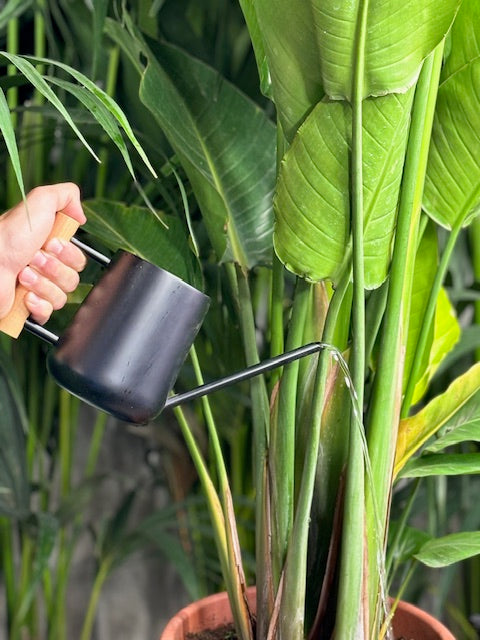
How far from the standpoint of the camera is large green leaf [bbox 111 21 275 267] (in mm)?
637

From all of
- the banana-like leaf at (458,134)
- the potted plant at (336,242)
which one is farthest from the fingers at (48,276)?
the banana-like leaf at (458,134)

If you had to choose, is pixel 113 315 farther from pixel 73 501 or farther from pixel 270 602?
pixel 73 501

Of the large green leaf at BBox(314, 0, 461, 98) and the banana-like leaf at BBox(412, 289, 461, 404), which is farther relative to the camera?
the banana-like leaf at BBox(412, 289, 461, 404)

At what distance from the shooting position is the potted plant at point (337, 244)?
48cm

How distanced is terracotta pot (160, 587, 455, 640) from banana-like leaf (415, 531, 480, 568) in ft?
0.27

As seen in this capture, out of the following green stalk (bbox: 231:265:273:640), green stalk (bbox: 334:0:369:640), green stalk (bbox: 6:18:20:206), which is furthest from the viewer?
green stalk (bbox: 6:18:20:206)

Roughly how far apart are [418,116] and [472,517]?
625 mm

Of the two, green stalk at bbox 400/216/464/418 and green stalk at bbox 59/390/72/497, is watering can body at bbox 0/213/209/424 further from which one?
green stalk at bbox 59/390/72/497

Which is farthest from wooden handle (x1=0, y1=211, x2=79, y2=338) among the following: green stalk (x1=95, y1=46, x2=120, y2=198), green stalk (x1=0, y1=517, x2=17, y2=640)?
green stalk (x1=0, y1=517, x2=17, y2=640)

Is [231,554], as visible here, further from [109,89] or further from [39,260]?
[109,89]

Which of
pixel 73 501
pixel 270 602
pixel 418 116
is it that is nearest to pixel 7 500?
pixel 73 501

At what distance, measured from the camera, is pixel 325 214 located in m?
0.53

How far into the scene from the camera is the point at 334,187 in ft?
1.69

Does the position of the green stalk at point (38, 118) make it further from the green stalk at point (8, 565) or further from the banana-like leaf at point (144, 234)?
the green stalk at point (8, 565)
